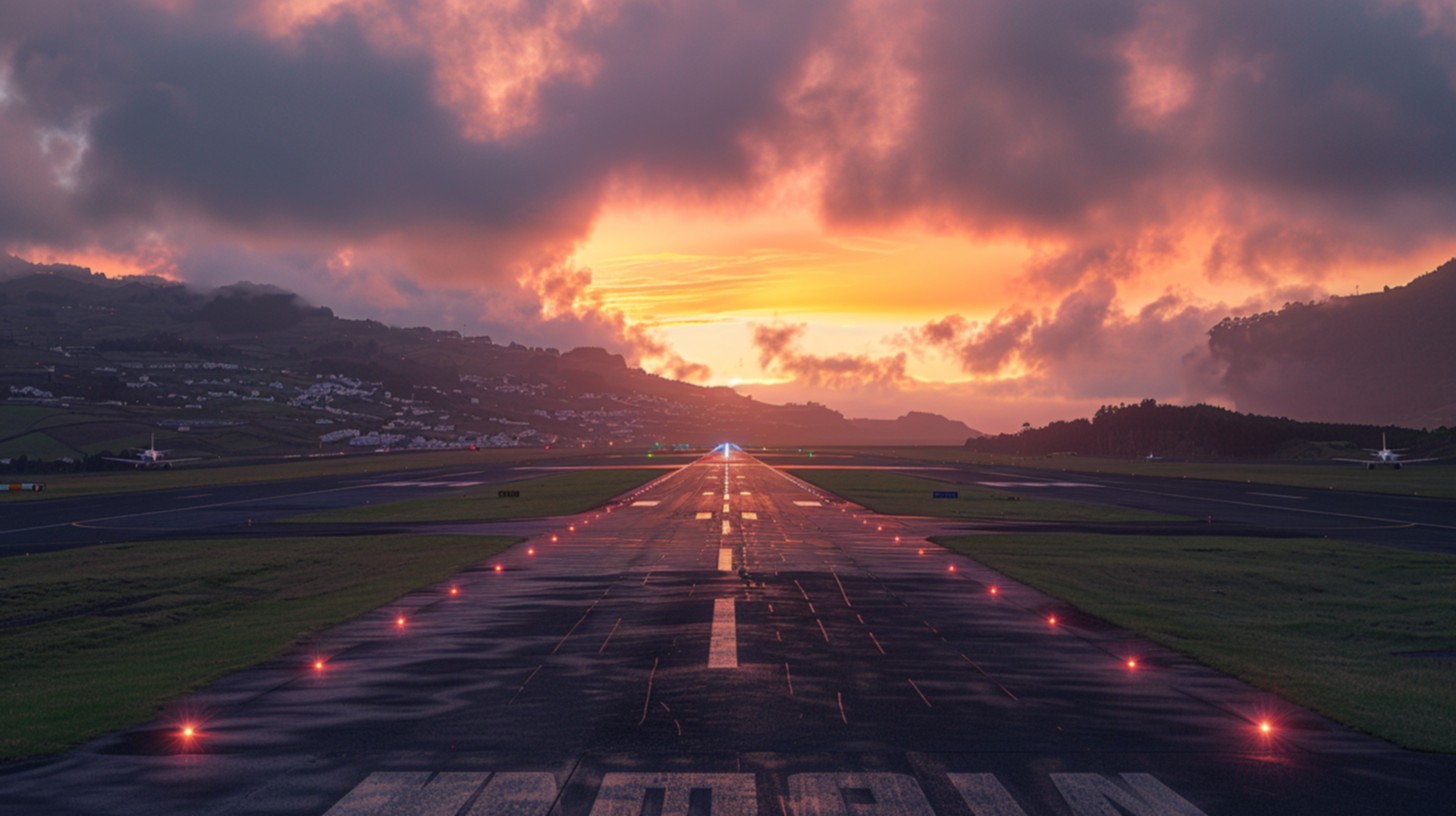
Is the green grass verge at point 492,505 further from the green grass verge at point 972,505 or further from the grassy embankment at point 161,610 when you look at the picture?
the green grass verge at point 972,505

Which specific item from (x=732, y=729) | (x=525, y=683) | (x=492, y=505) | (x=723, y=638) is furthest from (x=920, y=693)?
(x=492, y=505)

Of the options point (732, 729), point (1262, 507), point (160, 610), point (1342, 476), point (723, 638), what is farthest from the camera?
point (1342, 476)

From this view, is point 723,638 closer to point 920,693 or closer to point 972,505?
point 920,693

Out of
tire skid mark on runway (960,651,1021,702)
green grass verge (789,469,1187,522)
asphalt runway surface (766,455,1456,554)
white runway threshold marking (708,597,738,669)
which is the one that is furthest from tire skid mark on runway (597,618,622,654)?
green grass verge (789,469,1187,522)

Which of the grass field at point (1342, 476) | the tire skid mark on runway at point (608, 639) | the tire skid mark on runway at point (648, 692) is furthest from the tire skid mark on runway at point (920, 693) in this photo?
the grass field at point (1342, 476)

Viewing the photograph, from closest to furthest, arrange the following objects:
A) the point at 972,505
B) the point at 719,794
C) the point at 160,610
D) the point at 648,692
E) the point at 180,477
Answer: the point at 719,794 < the point at 648,692 < the point at 160,610 < the point at 972,505 < the point at 180,477

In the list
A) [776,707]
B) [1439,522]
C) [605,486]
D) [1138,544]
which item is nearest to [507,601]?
[776,707]

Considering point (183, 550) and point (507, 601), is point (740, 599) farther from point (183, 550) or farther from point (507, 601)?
point (183, 550)
